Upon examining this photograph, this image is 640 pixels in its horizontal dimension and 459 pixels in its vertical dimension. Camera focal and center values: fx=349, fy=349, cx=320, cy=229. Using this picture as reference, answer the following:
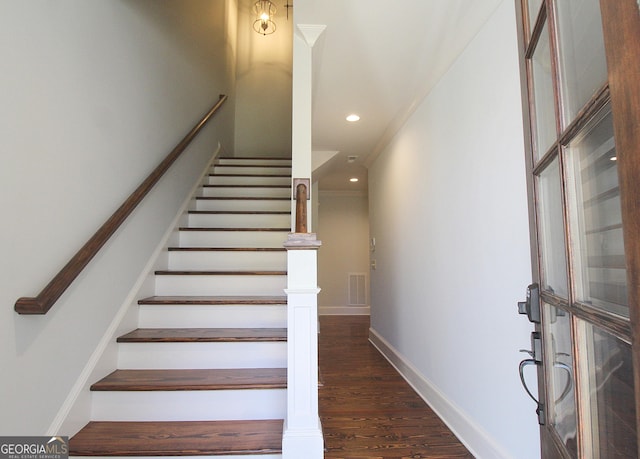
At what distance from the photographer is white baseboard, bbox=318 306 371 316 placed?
6.48 meters

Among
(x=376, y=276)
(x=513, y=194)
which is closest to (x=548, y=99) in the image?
(x=513, y=194)

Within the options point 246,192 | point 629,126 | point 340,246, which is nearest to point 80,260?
point 629,126

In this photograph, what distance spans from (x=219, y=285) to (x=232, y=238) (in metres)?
0.57

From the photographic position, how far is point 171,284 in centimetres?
241

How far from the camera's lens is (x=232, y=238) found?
2.91m

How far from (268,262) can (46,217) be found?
1.50 m

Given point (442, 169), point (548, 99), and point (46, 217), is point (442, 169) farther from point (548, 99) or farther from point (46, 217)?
point (46, 217)

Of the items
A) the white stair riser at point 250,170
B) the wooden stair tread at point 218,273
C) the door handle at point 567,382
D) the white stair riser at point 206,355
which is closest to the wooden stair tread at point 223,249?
the wooden stair tread at point 218,273

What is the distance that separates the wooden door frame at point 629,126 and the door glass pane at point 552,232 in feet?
0.93

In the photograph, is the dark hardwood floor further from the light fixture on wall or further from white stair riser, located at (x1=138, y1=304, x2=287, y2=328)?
the light fixture on wall

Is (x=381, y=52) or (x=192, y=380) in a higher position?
(x=381, y=52)

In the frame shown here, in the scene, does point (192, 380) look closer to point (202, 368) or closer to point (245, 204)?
point (202, 368)

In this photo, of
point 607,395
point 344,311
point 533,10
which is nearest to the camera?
point 607,395

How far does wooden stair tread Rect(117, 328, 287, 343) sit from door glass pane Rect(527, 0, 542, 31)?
171cm
